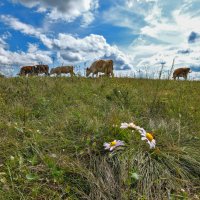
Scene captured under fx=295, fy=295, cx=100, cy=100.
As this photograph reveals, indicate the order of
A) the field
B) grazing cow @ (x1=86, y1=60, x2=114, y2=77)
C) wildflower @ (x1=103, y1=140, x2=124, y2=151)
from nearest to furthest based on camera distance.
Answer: wildflower @ (x1=103, y1=140, x2=124, y2=151), the field, grazing cow @ (x1=86, y1=60, x2=114, y2=77)

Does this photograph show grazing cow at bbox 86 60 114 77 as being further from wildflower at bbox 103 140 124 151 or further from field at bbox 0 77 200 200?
wildflower at bbox 103 140 124 151

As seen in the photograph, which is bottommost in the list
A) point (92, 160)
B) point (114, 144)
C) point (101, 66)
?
point (92, 160)

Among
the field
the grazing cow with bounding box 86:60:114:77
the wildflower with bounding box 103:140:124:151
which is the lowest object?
the field

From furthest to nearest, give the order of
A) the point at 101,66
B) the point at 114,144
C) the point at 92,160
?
1. the point at 101,66
2. the point at 92,160
3. the point at 114,144

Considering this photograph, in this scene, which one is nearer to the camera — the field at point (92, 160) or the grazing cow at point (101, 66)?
the field at point (92, 160)

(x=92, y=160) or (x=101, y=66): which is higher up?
(x=101, y=66)

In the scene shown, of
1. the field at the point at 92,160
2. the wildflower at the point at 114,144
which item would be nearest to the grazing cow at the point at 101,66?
the field at the point at 92,160

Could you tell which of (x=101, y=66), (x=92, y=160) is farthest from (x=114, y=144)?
(x=101, y=66)

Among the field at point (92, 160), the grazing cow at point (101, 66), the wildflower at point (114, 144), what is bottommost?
the field at point (92, 160)

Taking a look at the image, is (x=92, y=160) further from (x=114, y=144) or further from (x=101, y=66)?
(x=101, y=66)

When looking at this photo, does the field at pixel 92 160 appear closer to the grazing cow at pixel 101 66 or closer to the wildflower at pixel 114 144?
the wildflower at pixel 114 144

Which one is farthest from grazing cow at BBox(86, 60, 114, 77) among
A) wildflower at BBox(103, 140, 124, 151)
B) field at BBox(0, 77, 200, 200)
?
wildflower at BBox(103, 140, 124, 151)

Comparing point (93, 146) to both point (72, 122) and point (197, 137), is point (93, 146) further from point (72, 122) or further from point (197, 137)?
point (197, 137)

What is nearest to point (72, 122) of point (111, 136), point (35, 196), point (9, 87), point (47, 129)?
point (47, 129)
